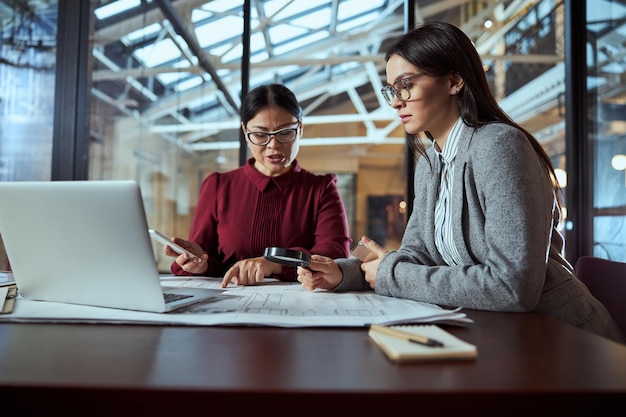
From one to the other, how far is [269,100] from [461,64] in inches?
33.6

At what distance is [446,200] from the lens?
1.24 metres

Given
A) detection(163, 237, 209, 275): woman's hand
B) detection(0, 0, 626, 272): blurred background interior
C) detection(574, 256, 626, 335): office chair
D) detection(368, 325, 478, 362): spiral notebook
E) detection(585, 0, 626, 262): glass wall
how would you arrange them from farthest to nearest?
detection(0, 0, 626, 272): blurred background interior < detection(585, 0, 626, 262): glass wall < detection(163, 237, 209, 275): woman's hand < detection(574, 256, 626, 335): office chair < detection(368, 325, 478, 362): spiral notebook

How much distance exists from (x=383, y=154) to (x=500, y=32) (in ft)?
8.76

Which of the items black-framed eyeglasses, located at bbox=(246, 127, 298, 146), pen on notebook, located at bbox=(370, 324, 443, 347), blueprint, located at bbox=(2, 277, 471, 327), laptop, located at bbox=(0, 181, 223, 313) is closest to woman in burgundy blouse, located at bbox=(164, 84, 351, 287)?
black-framed eyeglasses, located at bbox=(246, 127, 298, 146)

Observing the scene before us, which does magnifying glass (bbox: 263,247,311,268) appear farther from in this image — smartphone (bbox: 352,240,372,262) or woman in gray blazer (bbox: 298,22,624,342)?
Result: smartphone (bbox: 352,240,372,262)

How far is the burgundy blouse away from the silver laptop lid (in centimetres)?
95

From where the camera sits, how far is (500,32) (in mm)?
4324

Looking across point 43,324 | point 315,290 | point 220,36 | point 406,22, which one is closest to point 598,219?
point 406,22

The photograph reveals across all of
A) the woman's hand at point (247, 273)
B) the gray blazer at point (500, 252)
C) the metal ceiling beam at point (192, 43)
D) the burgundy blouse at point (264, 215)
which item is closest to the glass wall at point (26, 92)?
the metal ceiling beam at point (192, 43)

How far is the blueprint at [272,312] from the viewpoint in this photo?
72cm

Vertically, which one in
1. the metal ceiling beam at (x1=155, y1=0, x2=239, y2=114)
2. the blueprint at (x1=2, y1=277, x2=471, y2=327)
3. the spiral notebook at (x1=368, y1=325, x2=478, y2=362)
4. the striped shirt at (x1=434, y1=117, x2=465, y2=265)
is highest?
the metal ceiling beam at (x1=155, y1=0, x2=239, y2=114)

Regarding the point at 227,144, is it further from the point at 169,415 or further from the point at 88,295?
the point at 169,415

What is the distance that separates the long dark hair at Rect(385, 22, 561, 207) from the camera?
1191 millimetres

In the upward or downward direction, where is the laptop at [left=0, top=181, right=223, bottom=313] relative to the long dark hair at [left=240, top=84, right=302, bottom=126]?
downward
